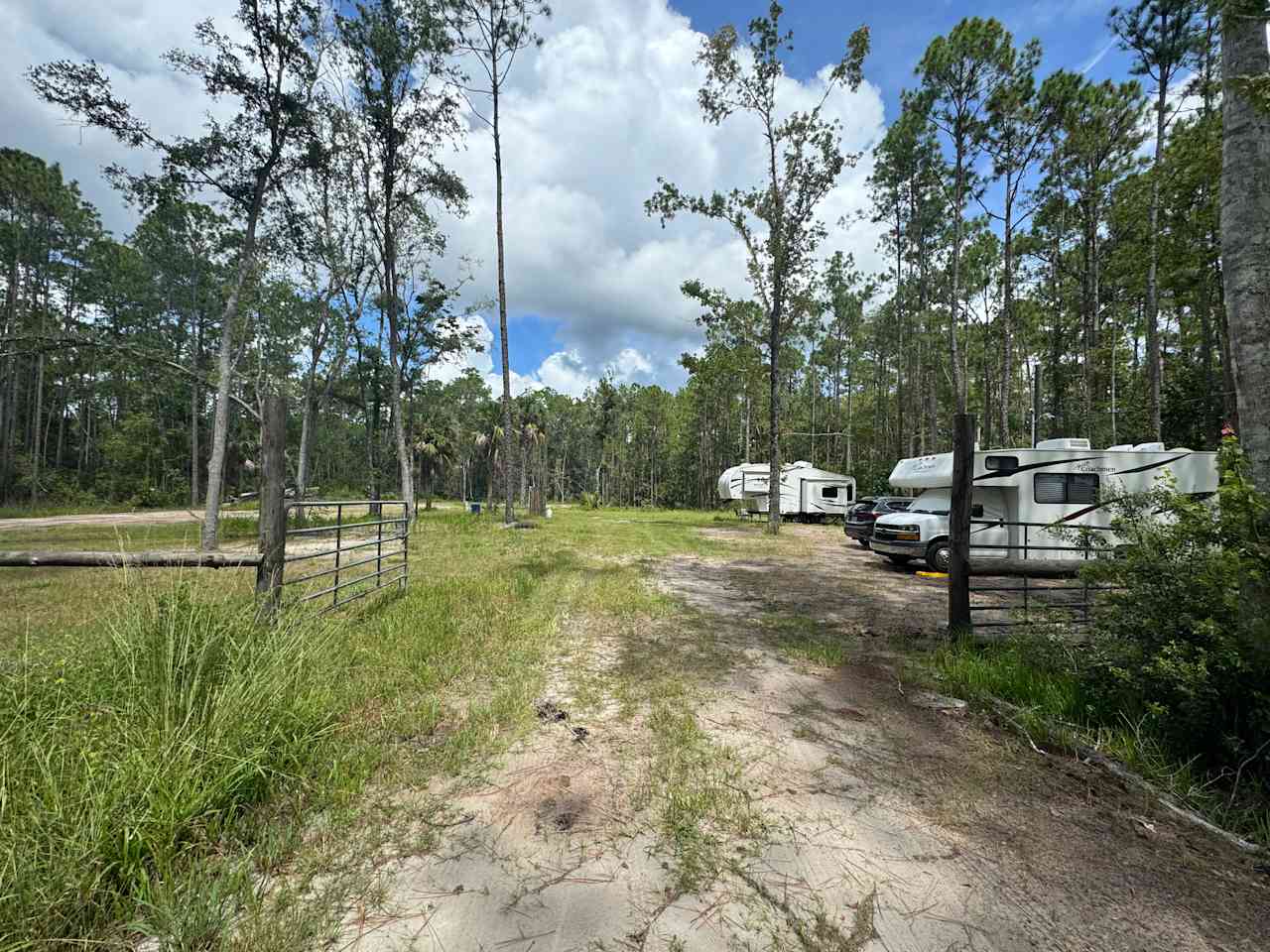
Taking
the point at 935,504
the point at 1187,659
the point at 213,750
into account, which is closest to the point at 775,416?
the point at 935,504

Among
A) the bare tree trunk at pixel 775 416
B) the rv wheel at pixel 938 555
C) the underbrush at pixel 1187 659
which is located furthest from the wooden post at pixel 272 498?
the bare tree trunk at pixel 775 416

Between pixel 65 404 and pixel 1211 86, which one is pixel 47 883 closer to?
pixel 1211 86

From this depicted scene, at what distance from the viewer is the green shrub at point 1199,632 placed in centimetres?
246

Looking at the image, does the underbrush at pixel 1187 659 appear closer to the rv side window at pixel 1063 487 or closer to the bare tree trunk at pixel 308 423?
the rv side window at pixel 1063 487

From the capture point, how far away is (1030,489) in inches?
354

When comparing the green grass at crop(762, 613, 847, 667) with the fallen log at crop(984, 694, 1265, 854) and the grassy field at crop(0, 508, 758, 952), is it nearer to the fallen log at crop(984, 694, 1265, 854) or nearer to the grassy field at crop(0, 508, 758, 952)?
the fallen log at crop(984, 694, 1265, 854)

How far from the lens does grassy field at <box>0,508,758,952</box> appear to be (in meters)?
1.60

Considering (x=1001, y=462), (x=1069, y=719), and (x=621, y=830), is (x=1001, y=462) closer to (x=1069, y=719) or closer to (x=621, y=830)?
(x=1069, y=719)

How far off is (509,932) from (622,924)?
382 millimetres

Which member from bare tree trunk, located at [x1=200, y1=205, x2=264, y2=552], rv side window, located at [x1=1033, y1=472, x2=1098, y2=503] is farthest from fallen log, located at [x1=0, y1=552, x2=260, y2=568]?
rv side window, located at [x1=1033, y1=472, x2=1098, y2=503]

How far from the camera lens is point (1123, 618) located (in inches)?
122

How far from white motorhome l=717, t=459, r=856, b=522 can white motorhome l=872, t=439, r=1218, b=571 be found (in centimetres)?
1227

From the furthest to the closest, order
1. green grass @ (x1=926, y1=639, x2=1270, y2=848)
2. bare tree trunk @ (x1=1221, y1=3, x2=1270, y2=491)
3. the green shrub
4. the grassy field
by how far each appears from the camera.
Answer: bare tree trunk @ (x1=1221, y1=3, x2=1270, y2=491) < the green shrub < green grass @ (x1=926, y1=639, x2=1270, y2=848) < the grassy field

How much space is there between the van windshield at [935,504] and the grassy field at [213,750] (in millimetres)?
8456
